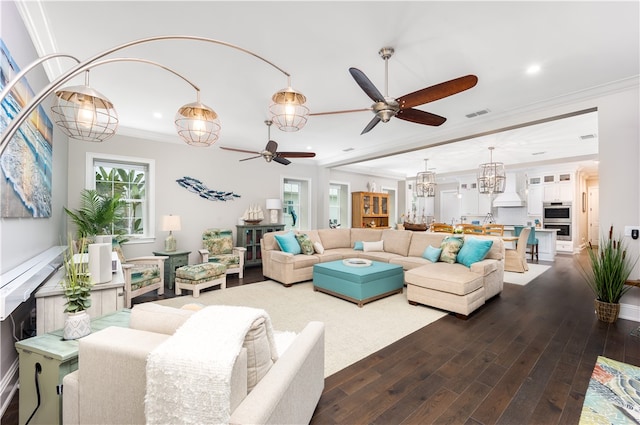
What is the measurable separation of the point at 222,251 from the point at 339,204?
171 inches

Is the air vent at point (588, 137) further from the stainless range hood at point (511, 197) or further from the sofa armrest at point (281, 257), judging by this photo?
the sofa armrest at point (281, 257)

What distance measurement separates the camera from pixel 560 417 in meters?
1.66

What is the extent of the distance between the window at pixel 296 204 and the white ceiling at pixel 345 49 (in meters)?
3.14

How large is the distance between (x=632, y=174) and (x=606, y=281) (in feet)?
4.11

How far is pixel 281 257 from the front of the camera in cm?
457

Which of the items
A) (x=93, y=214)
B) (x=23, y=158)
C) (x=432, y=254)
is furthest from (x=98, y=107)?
(x=432, y=254)

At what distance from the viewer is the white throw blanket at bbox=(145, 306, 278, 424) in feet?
2.81

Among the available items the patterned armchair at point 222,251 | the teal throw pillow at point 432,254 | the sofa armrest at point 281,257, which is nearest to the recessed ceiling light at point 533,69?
the teal throw pillow at point 432,254

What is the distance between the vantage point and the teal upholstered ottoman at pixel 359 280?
3576mm

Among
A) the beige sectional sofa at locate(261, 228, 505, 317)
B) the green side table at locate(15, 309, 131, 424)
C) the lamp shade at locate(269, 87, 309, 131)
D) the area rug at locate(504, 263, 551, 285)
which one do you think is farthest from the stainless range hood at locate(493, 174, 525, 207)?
the green side table at locate(15, 309, 131, 424)

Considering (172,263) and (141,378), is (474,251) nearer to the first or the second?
(141,378)

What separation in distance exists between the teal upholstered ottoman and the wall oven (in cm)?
723

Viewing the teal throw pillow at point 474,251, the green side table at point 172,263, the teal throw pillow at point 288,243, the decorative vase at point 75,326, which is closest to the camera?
the decorative vase at point 75,326

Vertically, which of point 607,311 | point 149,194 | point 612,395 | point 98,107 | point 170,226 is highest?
point 98,107
